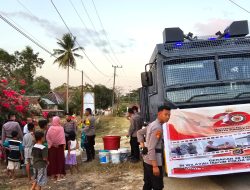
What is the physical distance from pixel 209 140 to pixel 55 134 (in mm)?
4150

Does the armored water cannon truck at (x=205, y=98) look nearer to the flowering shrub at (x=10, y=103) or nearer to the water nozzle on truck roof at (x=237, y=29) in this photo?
the water nozzle on truck roof at (x=237, y=29)

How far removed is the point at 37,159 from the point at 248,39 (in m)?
5.08

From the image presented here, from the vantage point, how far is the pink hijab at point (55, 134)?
9492 mm

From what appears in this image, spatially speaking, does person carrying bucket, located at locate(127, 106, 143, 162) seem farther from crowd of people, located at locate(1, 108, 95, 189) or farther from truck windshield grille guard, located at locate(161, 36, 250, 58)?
truck windshield grille guard, located at locate(161, 36, 250, 58)

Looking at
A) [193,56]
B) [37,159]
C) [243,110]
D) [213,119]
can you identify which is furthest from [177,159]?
[37,159]

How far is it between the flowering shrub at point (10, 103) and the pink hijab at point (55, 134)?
518 centimetres

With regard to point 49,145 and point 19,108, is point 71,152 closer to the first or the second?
point 49,145

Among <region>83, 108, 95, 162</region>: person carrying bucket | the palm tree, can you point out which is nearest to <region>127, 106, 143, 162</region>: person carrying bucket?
<region>83, 108, 95, 162</region>: person carrying bucket

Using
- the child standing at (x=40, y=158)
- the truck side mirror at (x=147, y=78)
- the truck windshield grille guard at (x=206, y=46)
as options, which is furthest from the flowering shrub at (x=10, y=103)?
the truck windshield grille guard at (x=206, y=46)

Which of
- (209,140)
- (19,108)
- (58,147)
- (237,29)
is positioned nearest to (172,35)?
(237,29)

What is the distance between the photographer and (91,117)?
11.7 meters

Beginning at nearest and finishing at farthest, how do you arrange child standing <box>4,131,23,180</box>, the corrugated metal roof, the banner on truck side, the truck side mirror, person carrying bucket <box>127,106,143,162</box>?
1. the banner on truck side
2. the truck side mirror
3. child standing <box>4,131,23,180</box>
4. person carrying bucket <box>127,106,143,162</box>
5. the corrugated metal roof

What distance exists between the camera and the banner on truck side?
23.1ft

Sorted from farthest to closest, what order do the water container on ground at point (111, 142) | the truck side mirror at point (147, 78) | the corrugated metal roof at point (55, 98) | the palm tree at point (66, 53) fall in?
the corrugated metal roof at point (55, 98) → the palm tree at point (66, 53) → the water container on ground at point (111, 142) → the truck side mirror at point (147, 78)
